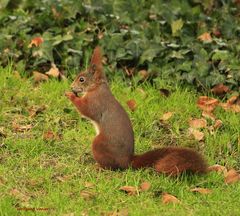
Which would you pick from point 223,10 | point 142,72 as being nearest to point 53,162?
point 142,72

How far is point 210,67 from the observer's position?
6.95 metres

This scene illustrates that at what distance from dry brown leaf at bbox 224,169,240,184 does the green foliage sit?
1577 millimetres

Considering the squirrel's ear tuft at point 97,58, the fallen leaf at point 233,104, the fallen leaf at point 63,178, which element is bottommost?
the fallen leaf at point 63,178

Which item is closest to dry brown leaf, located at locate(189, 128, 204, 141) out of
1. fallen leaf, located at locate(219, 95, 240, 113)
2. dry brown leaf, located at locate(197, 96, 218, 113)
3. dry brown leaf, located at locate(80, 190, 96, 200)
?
dry brown leaf, located at locate(197, 96, 218, 113)

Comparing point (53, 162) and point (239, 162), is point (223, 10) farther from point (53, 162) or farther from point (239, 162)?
point (53, 162)

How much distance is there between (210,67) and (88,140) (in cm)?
168

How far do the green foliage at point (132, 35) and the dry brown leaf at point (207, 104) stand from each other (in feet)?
0.90

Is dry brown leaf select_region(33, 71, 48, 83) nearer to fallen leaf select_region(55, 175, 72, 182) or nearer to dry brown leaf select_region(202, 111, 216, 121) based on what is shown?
dry brown leaf select_region(202, 111, 216, 121)

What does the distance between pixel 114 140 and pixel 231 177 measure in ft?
2.85

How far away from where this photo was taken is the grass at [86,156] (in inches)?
187

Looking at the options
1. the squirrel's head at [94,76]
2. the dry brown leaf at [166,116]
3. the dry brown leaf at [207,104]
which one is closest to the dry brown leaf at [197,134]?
the dry brown leaf at [166,116]

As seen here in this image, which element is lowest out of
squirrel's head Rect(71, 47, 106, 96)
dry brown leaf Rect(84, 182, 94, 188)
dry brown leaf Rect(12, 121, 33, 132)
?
dry brown leaf Rect(12, 121, 33, 132)

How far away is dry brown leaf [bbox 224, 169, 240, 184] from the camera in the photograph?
523 cm

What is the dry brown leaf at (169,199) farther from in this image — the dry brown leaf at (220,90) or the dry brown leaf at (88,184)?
the dry brown leaf at (220,90)
